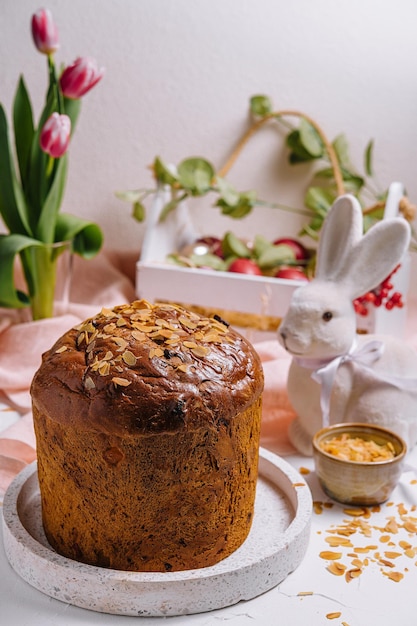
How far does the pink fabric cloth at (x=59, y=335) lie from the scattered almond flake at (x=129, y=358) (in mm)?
418

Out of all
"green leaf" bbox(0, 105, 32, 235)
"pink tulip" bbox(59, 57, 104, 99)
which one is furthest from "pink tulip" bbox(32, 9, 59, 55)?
"green leaf" bbox(0, 105, 32, 235)

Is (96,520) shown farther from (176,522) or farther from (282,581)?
(282,581)

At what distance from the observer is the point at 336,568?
42.8 inches

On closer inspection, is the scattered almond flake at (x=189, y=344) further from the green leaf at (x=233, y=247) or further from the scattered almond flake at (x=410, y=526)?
the green leaf at (x=233, y=247)

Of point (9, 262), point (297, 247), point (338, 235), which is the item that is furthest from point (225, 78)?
point (338, 235)

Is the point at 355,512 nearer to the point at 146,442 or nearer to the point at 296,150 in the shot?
the point at 146,442

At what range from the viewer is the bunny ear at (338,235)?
1355mm

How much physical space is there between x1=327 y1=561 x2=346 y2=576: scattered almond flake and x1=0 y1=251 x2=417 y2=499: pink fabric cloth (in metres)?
0.35

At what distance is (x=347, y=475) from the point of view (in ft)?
4.03

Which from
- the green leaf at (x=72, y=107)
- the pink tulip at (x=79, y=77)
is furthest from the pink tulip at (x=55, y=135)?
the green leaf at (x=72, y=107)

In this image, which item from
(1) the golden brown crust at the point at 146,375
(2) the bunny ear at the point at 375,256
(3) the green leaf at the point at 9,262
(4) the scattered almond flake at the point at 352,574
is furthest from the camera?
(3) the green leaf at the point at 9,262

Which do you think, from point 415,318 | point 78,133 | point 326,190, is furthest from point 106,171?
point 415,318

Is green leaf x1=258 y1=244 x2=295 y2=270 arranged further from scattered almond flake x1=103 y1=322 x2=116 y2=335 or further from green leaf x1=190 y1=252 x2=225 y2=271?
scattered almond flake x1=103 y1=322 x2=116 y2=335

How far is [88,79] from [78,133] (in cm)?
58
